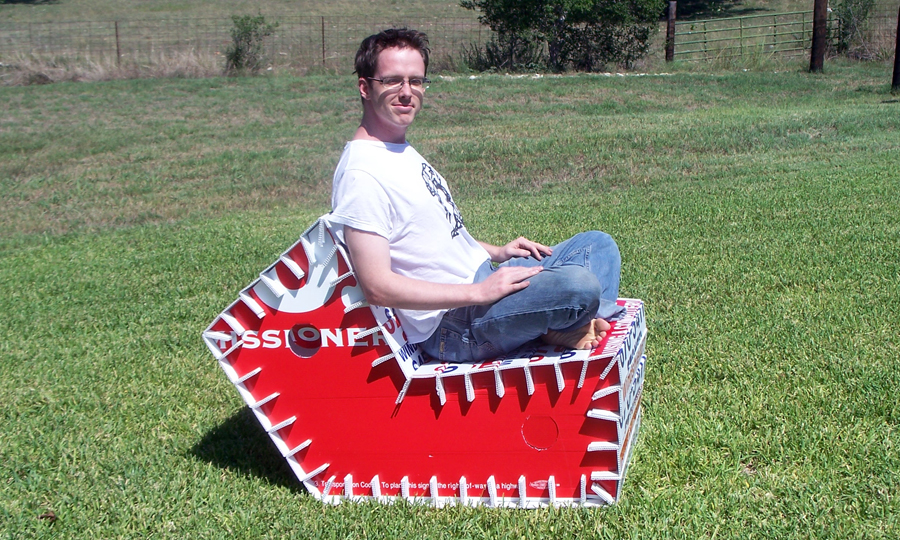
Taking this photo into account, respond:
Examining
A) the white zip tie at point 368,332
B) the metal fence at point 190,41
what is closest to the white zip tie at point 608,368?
the white zip tie at point 368,332

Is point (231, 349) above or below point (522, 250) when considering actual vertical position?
below

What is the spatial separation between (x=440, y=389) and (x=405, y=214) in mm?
608

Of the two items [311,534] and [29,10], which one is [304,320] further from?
[29,10]

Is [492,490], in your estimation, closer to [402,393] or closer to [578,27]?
[402,393]

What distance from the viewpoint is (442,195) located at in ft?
10.3

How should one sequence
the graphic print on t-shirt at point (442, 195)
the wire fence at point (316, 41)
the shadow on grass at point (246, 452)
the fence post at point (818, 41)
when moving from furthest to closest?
the wire fence at point (316, 41) < the fence post at point (818, 41) < the shadow on grass at point (246, 452) < the graphic print on t-shirt at point (442, 195)

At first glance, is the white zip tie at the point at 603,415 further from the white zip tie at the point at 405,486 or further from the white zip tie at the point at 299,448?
the white zip tie at the point at 299,448

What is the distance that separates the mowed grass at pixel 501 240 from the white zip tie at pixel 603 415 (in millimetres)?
336

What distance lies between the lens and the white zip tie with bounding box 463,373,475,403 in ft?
9.47

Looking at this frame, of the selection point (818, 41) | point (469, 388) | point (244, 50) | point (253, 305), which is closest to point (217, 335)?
point (253, 305)

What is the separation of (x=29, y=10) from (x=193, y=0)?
25.8ft

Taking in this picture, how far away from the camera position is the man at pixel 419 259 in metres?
2.80

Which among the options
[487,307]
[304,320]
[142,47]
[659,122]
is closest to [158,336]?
[304,320]

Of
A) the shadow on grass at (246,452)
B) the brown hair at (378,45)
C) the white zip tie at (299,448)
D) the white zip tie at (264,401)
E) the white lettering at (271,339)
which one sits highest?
the brown hair at (378,45)
